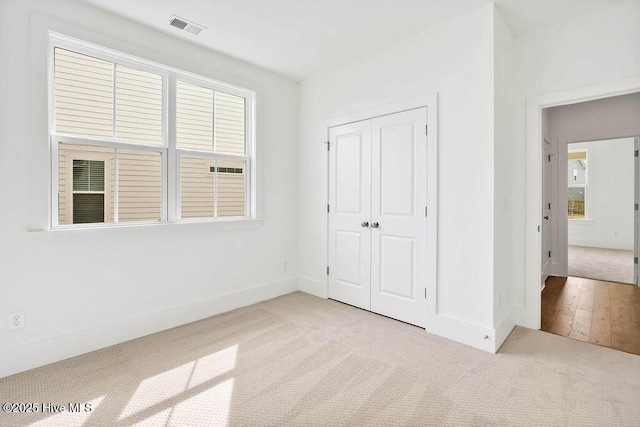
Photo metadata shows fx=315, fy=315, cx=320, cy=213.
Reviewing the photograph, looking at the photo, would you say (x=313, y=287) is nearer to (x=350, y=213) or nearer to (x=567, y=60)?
(x=350, y=213)

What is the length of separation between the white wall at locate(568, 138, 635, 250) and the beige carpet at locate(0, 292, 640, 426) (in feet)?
21.4

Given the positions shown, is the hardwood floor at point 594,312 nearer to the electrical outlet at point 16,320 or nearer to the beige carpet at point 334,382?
the beige carpet at point 334,382

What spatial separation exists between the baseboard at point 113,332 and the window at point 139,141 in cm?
88

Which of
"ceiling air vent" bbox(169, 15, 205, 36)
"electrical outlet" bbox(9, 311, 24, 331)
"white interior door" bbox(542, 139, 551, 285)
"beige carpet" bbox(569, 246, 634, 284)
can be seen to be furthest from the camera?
"beige carpet" bbox(569, 246, 634, 284)

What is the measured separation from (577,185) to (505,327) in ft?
23.3

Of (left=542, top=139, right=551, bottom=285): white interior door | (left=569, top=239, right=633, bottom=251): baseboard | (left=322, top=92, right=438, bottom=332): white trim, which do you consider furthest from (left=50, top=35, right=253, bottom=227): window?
(left=569, top=239, right=633, bottom=251): baseboard

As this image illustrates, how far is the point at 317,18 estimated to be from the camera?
8.89 ft

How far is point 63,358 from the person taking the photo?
7.89ft

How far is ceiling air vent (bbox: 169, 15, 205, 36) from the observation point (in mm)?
2719

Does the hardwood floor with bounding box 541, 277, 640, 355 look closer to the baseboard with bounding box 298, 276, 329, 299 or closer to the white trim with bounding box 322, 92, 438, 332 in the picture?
the white trim with bounding box 322, 92, 438, 332

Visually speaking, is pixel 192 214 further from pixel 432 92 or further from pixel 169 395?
pixel 432 92

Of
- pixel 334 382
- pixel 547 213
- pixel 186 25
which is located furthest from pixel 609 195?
pixel 186 25

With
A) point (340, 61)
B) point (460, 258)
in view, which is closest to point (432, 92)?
point (340, 61)

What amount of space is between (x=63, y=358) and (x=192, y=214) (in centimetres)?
152
